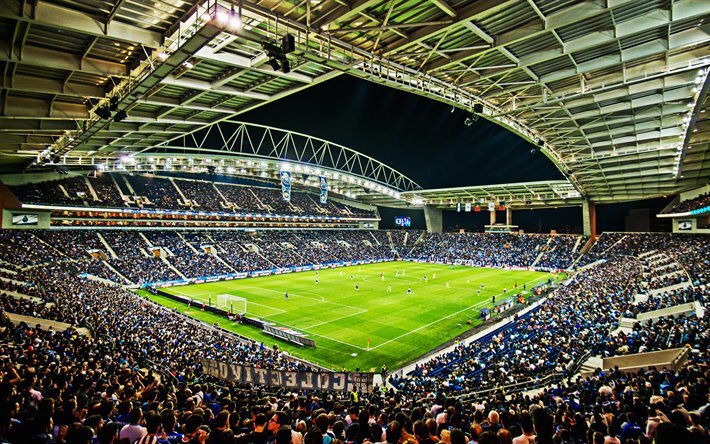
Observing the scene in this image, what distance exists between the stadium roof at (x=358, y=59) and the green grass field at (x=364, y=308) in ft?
50.2

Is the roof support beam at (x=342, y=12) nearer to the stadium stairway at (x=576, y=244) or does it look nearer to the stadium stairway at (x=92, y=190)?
the stadium stairway at (x=92, y=190)

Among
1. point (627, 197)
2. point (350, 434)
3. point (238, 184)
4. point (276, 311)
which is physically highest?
point (238, 184)

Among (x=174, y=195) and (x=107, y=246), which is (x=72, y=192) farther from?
(x=174, y=195)

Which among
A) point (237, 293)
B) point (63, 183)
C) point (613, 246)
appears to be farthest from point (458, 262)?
point (63, 183)

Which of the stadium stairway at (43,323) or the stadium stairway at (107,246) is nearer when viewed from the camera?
the stadium stairway at (43,323)

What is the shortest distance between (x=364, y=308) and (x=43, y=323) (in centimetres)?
2332

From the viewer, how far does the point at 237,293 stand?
40469 mm

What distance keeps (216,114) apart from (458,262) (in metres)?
55.1

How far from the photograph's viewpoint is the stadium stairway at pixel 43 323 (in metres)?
17.2

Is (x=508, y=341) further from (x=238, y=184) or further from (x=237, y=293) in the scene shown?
(x=238, y=184)

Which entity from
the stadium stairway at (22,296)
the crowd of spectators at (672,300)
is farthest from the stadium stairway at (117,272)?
the crowd of spectators at (672,300)

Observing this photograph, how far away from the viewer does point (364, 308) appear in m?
34.2

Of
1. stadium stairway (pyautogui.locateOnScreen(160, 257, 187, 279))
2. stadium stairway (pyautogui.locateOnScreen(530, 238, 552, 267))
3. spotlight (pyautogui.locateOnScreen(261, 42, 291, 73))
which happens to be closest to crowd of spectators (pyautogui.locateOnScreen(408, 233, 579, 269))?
stadium stairway (pyautogui.locateOnScreen(530, 238, 552, 267))

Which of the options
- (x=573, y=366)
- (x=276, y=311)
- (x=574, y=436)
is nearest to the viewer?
(x=574, y=436)
